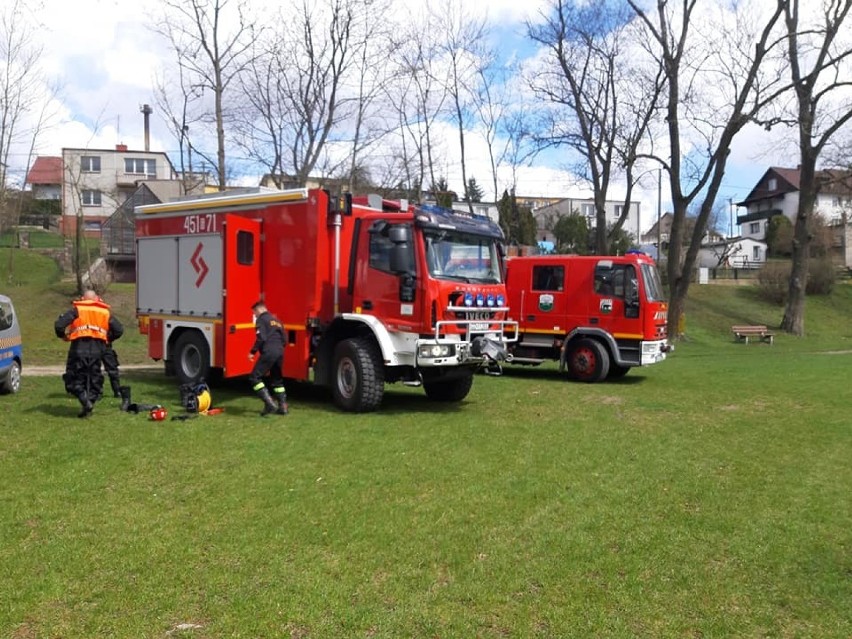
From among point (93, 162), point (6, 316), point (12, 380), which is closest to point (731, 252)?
point (93, 162)

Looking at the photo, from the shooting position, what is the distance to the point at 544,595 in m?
4.37

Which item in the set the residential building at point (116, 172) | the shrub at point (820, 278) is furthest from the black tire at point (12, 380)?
the residential building at point (116, 172)

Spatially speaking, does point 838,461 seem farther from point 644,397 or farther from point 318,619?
point 318,619

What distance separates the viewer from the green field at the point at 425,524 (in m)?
4.10

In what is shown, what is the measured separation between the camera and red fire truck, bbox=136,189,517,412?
406 inches

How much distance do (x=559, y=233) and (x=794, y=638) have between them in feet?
200

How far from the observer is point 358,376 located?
10.5 meters

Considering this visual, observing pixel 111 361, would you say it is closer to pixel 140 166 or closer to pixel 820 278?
pixel 820 278

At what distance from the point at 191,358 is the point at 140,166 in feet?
189

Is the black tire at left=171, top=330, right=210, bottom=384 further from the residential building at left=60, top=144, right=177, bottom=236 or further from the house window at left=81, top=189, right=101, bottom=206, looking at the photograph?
the house window at left=81, top=189, right=101, bottom=206

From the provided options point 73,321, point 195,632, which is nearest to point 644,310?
point 73,321

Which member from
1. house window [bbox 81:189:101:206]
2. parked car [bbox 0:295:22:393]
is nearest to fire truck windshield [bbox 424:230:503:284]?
parked car [bbox 0:295:22:393]

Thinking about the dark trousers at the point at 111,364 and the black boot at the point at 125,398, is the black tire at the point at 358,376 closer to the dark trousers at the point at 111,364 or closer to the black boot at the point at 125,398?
the black boot at the point at 125,398

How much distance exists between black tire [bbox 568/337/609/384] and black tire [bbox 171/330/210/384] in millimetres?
7655
